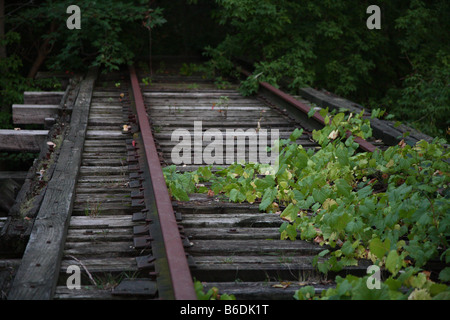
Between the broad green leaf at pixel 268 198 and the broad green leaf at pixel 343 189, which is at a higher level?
the broad green leaf at pixel 343 189

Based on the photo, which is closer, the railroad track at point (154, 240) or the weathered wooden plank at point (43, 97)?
the railroad track at point (154, 240)

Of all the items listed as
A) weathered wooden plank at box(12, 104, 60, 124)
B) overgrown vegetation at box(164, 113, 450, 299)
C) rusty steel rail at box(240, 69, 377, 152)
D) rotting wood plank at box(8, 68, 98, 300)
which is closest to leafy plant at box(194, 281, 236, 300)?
overgrown vegetation at box(164, 113, 450, 299)

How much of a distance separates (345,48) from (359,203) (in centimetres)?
978

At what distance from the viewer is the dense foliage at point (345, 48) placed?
1059 cm

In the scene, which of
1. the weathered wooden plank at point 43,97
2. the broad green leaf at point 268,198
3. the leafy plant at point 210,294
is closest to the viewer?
the leafy plant at point 210,294

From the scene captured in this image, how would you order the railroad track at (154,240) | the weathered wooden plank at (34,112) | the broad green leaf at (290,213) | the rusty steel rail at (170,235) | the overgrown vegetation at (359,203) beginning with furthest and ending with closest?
the weathered wooden plank at (34,112)
the broad green leaf at (290,213)
the overgrown vegetation at (359,203)
the railroad track at (154,240)
the rusty steel rail at (170,235)

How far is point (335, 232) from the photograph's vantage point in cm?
354

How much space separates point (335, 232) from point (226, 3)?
7.59m

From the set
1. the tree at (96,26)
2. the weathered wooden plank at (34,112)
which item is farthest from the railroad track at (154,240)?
the tree at (96,26)

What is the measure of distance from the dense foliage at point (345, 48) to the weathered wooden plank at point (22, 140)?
3.93 metres

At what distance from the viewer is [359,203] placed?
12.8 feet

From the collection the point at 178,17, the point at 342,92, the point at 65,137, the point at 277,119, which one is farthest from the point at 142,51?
the point at 65,137

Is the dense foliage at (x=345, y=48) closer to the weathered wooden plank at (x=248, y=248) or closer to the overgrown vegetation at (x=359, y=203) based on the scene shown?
the overgrown vegetation at (x=359, y=203)

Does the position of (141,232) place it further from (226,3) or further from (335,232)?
(226,3)
